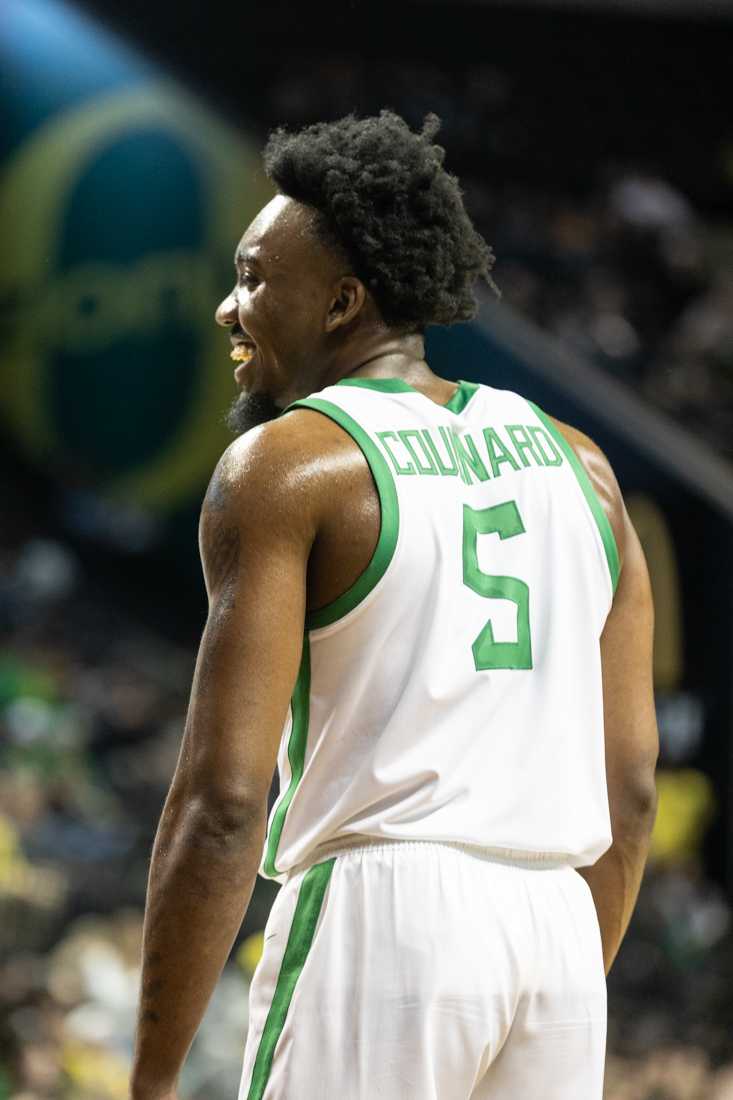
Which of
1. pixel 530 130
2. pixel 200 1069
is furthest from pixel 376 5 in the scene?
pixel 200 1069

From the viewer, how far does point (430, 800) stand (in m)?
1.74

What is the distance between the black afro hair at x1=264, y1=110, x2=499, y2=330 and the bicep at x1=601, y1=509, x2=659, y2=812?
0.37m

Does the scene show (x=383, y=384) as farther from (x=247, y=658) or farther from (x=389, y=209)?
(x=247, y=658)

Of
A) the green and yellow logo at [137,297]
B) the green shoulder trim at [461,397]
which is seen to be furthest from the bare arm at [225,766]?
the green and yellow logo at [137,297]

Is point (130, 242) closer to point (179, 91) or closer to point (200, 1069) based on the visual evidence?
point (179, 91)

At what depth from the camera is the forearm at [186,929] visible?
167 cm

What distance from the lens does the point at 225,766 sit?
1671 mm

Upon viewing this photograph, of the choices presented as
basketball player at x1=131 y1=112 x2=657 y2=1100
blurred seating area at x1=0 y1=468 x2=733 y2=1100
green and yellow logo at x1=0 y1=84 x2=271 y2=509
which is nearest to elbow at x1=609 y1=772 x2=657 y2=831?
basketball player at x1=131 y1=112 x2=657 y2=1100

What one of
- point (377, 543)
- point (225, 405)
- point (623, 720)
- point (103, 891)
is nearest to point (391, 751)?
point (377, 543)

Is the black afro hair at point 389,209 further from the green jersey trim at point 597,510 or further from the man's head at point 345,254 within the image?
the green jersey trim at point 597,510

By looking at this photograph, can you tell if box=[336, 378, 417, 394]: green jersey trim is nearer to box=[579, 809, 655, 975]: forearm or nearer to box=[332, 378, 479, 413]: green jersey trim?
box=[332, 378, 479, 413]: green jersey trim

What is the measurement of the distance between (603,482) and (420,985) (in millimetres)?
658

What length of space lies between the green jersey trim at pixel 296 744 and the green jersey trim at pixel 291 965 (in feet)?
0.31

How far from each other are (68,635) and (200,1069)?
183 cm
